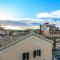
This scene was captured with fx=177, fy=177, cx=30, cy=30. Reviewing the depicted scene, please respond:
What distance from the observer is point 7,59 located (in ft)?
30.5

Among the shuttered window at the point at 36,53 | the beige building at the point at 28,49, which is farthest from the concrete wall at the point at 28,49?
the shuttered window at the point at 36,53

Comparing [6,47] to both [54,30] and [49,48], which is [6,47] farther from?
[54,30]

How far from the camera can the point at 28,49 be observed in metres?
10.4

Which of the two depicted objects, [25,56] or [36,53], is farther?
[36,53]

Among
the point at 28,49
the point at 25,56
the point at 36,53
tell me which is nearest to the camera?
the point at 25,56

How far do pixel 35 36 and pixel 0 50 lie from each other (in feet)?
9.51

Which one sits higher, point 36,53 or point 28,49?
point 28,49

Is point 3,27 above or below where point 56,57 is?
above

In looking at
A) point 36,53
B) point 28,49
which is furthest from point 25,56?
point 36,53

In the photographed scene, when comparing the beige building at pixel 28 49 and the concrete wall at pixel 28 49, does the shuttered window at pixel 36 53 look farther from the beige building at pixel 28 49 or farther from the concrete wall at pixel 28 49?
the concrete wall at pixel 28 49

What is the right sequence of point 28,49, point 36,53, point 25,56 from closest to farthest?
point 25,56, point 28,49, point 36,53

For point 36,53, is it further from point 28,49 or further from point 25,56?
point 25,56

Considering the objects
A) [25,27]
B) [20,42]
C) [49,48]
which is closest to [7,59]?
[20,42]

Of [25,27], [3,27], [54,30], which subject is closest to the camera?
[3,27]
